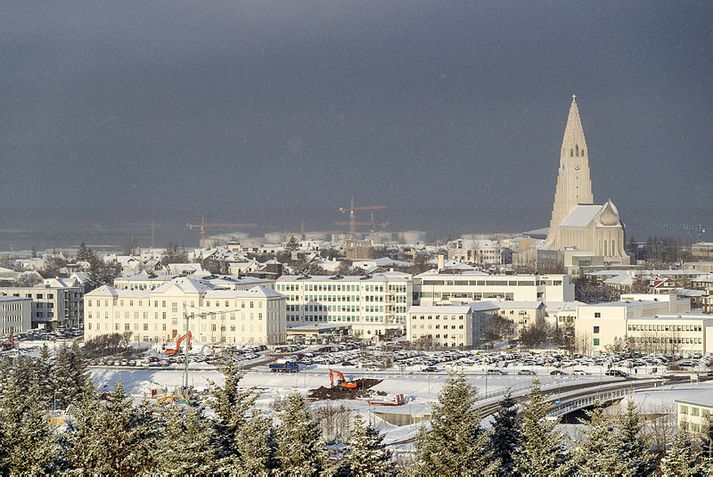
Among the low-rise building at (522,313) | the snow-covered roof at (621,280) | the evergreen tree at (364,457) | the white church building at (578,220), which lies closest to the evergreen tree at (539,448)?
the evergreen tree at (364,457)

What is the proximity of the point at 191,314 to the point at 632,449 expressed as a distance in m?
23.1

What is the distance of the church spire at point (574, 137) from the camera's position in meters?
64.4

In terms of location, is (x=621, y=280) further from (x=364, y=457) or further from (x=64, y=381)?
(x=364, y=457)

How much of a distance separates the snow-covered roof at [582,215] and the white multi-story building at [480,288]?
21.6 meters

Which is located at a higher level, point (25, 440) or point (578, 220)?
point (578, 220)

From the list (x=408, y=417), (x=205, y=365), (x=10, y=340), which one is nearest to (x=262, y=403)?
(x=408, y=417)

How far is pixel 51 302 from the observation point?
40500 millimetres

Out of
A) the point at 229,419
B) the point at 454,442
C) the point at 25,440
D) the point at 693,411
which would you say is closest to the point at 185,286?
the point at 693,411

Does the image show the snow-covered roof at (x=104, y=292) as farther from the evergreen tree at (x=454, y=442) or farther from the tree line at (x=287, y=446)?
the evergreen tree at (x=454, y=442)

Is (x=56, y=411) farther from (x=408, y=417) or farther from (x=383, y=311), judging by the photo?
(x=383, y=311)

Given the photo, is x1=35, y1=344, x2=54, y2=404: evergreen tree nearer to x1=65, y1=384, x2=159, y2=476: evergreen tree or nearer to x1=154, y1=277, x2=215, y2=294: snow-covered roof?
x1=65, y1=384, x2=159, y2=476: evergreen tree

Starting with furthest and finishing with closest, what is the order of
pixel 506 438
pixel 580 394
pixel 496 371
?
pixel 496 371 < pixel 580 394 < pixel 506 438

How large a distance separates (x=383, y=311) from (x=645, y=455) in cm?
2533

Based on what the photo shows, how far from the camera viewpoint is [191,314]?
34.4 meters
